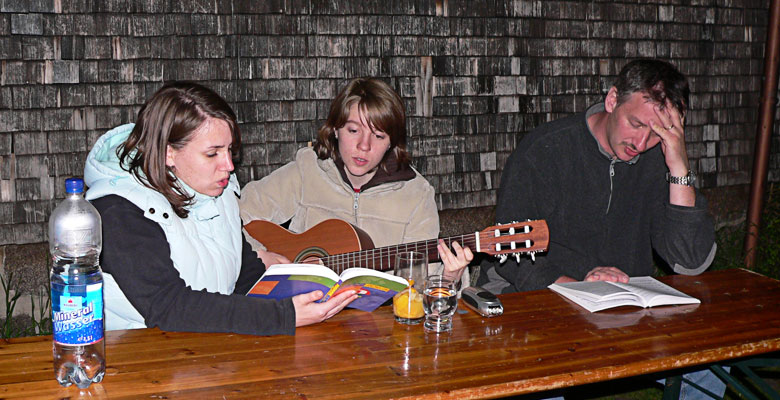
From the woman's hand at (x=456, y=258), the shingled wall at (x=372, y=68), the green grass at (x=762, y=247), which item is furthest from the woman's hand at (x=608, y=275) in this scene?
the green grass at (x=762, y=247)

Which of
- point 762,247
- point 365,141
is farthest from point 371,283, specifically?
point 762,247

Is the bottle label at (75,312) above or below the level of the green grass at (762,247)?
above

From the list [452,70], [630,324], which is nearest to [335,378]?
[630,324]

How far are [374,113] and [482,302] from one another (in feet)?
4.20

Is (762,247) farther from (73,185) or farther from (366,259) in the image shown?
(73,185)

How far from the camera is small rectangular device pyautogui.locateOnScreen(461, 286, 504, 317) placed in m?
2.55

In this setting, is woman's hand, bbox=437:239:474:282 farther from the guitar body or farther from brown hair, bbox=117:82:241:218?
brown hair, bbox=117:82:241:218

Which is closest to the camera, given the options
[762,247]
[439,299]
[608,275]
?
[439,299]

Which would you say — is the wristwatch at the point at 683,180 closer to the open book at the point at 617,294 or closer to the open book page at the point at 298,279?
the open book at the point at 617,294

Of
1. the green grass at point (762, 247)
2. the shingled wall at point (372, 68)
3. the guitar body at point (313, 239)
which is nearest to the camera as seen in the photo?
the guitar body at point (313, 239)

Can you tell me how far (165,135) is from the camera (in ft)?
8.21

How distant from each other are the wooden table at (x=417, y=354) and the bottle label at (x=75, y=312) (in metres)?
0.15

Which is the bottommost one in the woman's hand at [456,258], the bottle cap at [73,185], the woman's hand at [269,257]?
the woman's hand at [269,257]

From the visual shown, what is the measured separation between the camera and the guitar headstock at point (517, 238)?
2797 millimetres
